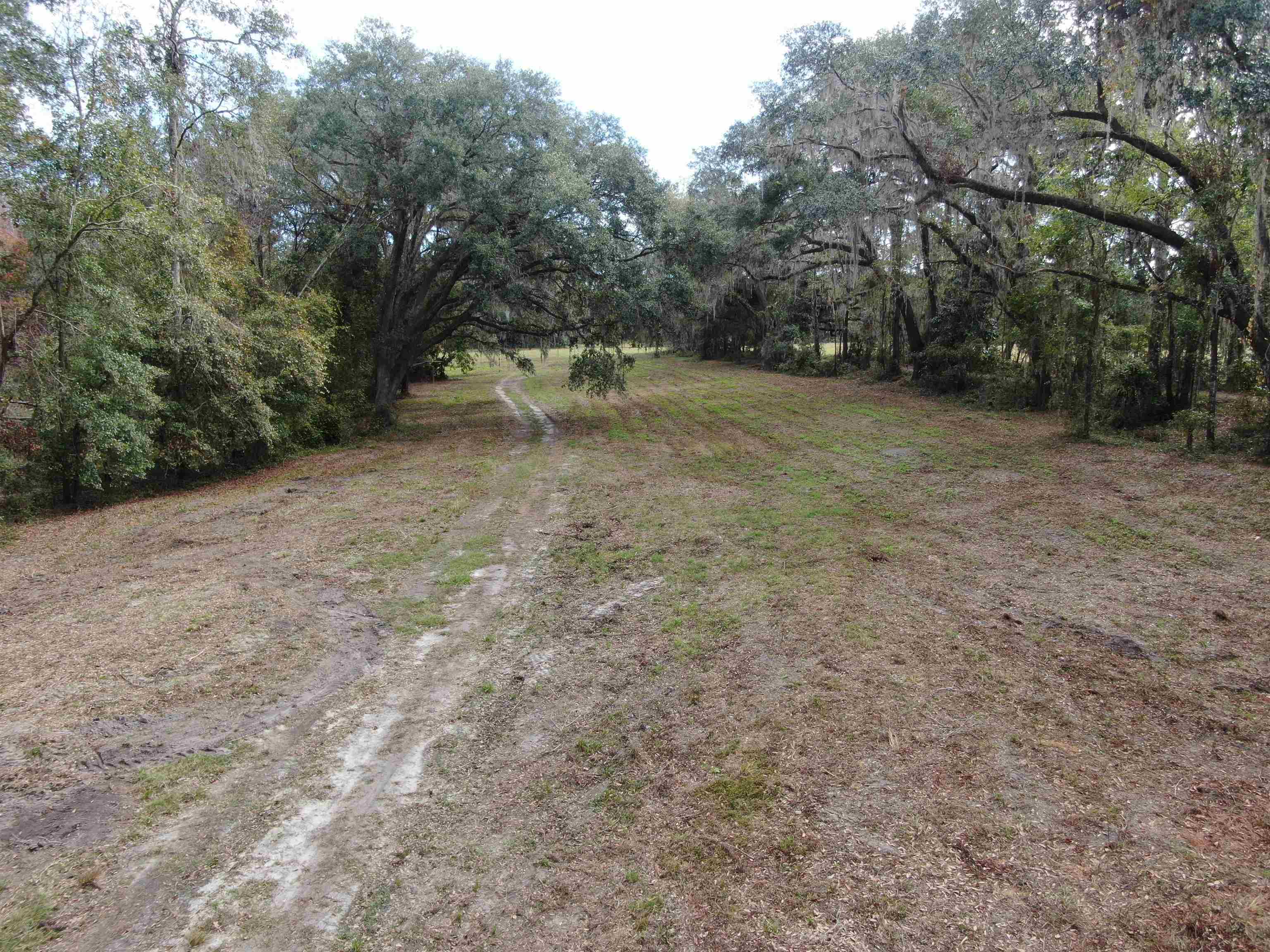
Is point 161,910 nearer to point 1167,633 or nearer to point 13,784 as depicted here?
point 13,784

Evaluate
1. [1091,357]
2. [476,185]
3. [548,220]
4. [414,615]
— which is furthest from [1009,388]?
[414,615]

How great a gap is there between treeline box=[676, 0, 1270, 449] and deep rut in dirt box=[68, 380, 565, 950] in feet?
39.2

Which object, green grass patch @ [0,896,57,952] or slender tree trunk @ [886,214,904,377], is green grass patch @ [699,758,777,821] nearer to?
green grass patch @ [0,896,57,952]

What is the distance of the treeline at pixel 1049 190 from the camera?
10383 millimetres

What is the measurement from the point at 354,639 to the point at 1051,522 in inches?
296

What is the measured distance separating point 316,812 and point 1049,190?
57.2 feet

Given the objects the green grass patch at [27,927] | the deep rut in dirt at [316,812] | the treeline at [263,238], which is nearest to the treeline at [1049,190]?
the treeline at [263,238]

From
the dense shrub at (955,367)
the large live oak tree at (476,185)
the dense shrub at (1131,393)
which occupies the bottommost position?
the dense shrub at (1131,393)

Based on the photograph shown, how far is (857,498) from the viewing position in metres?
9.64

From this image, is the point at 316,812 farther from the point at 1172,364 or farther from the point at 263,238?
the point at 263,238

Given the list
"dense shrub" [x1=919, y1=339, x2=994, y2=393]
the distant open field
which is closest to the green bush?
"dense shrub" [x1=919, y1=339, x2=994, y2=393]

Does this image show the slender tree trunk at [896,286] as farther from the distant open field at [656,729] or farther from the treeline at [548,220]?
the distant open field at [656,729]

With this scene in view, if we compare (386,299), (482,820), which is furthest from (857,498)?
(386,299)

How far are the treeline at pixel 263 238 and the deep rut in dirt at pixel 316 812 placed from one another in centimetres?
741
